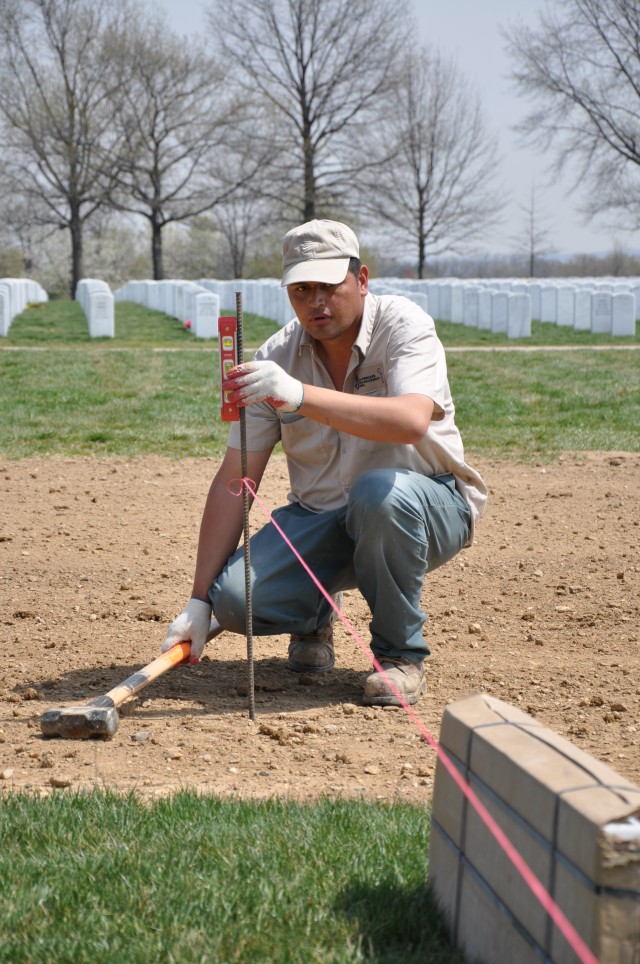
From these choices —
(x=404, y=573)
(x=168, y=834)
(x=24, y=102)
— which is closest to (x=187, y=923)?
(x=168, y=834)

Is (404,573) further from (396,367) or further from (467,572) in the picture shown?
(467,572)

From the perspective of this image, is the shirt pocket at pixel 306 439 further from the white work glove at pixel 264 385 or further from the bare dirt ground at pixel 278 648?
the bare dirt ground at pixel 278 648

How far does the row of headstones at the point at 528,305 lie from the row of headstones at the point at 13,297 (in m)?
6.17

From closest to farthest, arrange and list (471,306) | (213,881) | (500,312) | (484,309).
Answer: (213,881) → (500,312) → (484,309) → (471,306)

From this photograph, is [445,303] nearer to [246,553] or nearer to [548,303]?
[548,303]

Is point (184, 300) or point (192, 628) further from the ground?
point (184, 300)

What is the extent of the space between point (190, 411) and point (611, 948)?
8332mm

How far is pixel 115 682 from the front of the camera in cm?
396

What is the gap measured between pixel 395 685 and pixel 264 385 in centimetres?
107

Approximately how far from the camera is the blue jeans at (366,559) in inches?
141

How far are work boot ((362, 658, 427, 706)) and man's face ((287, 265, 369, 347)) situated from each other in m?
1.08

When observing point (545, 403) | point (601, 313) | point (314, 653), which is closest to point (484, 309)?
point (601, 313)

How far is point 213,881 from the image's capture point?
2.35 metres

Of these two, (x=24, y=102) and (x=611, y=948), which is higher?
(x=24, y=102)
